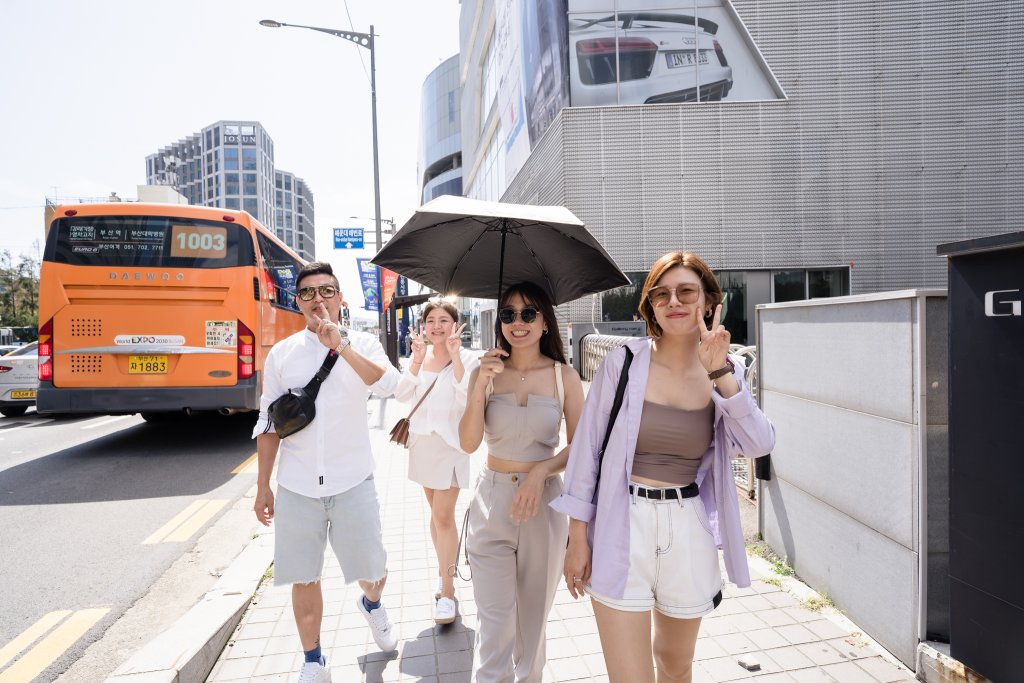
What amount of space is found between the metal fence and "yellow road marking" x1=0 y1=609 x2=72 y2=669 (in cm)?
440

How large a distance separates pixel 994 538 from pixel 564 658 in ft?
6.30

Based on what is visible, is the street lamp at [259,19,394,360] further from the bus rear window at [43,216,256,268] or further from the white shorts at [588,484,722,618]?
the white shorts at [588,484,722,618]

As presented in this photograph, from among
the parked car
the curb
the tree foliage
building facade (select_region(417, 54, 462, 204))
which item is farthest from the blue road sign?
building facade (select_region(417, 54, 462, 204))

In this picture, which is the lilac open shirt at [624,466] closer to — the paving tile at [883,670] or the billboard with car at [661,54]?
the paving tile at [883,670]

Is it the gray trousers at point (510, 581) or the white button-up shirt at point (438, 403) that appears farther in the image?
the white button-up shirt at point (438, 403)

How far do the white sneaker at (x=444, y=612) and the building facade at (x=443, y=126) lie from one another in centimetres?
6868

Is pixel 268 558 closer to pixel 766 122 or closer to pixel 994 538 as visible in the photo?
pixel 994 538

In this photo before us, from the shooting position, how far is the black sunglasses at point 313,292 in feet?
8.89

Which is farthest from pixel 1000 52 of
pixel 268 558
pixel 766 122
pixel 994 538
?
pixel 268 558

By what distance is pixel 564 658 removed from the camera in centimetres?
296

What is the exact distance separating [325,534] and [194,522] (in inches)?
134

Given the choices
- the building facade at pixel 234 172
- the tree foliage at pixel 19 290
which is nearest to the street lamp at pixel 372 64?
the tree foliage at pixel 19 290

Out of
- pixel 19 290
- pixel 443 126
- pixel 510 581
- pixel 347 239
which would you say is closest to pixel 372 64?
pixel 347 239

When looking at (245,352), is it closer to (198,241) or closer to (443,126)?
(198,241)
